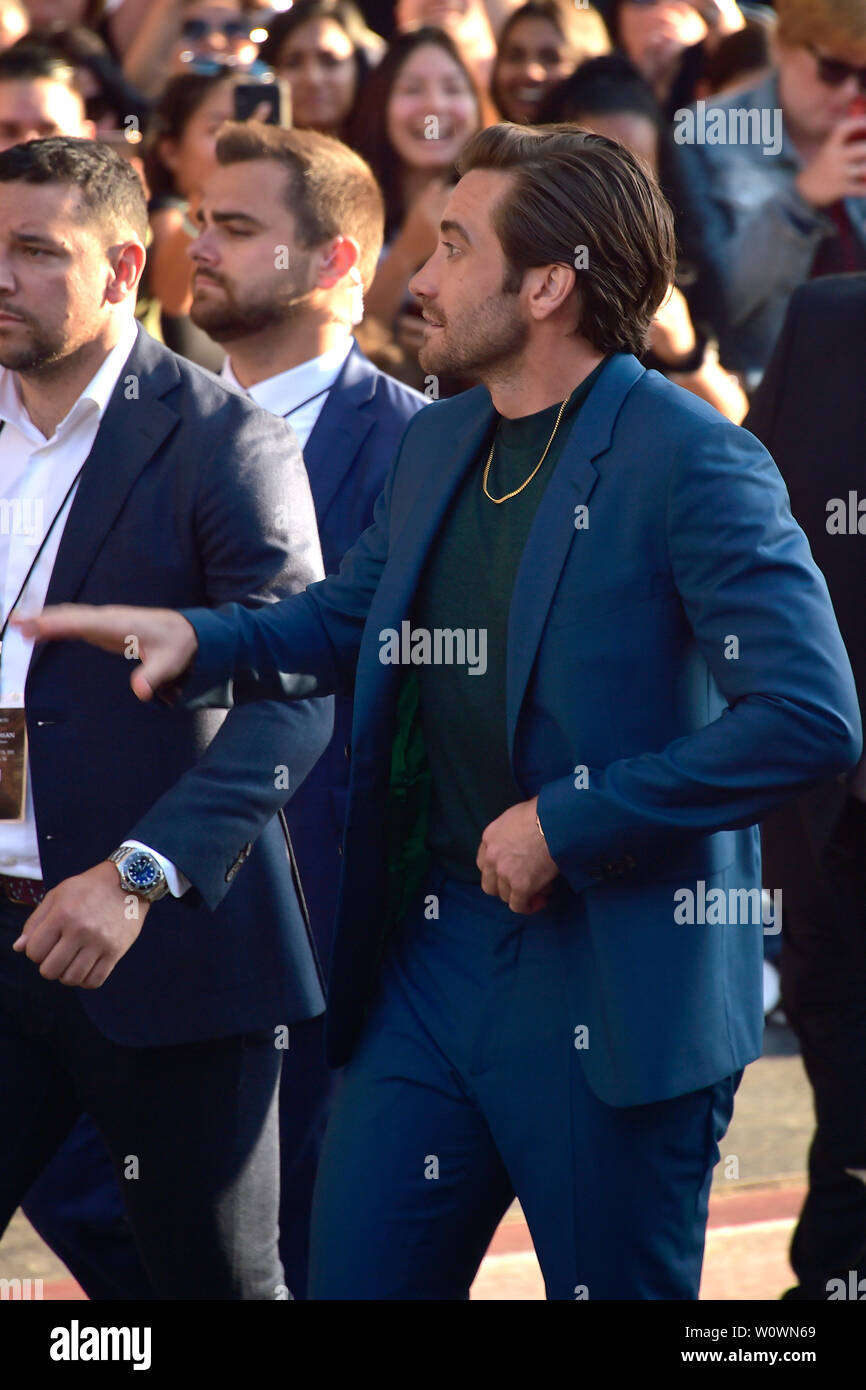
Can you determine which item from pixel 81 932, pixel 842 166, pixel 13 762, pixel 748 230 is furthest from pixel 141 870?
pixel 748 230

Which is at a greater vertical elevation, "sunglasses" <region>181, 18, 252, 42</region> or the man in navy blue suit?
"sunglasses" <region>181, 18, 252, 42</region>

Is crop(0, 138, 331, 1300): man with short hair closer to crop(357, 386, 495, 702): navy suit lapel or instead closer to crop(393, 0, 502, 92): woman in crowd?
crop(357, 386, 495, 702): navy suit lapel

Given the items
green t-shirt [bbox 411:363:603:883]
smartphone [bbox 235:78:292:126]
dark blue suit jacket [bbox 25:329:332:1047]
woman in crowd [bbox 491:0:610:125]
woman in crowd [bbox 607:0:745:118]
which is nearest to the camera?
green t-shirt [bbox 411:363:603:883]

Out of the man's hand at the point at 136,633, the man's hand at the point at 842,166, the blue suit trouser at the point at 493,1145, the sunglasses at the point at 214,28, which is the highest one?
the sunglasses at the point at 214,28

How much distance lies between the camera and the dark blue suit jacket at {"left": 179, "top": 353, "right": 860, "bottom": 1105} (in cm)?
233

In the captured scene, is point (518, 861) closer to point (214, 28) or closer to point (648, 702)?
point (648, 702)

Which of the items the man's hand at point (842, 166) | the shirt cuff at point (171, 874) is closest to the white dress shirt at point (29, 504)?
the shirt cuff at point (171, 874)

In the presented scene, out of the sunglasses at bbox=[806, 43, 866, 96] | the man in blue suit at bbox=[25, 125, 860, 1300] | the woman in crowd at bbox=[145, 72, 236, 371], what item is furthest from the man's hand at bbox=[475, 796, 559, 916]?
the sunglasses at bbox=[806, 43, 866, 96]

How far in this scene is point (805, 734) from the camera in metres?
2.32

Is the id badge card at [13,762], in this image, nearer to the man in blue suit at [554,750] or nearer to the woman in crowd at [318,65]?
the man in blue suit at [554,750]

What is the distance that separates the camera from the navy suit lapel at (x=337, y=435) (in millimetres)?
4008

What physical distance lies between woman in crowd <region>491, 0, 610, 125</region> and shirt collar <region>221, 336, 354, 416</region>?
272 centimetres

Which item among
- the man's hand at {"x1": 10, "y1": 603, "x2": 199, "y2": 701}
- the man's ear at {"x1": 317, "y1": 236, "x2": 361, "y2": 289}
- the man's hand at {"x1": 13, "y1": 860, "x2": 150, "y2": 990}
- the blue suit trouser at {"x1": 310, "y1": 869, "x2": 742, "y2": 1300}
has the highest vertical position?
the man's ear at {"x1": 317, "y1": 236, "x2": 361, "y2": 289}

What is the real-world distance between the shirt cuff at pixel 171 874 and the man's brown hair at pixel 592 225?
95 cm
